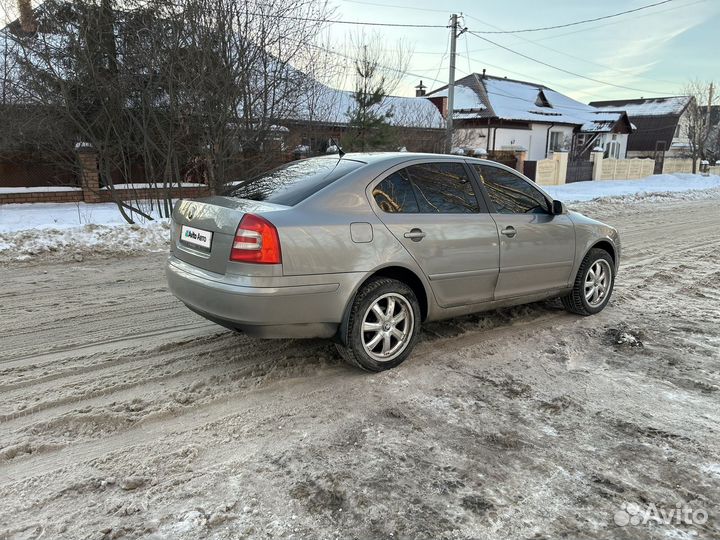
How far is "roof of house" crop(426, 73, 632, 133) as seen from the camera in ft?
108

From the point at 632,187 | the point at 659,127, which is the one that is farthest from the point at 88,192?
the point at 659,127

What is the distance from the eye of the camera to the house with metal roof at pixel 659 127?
53.1 m

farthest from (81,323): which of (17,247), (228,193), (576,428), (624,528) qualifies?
(624,528)

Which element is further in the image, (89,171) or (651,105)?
(651,105)

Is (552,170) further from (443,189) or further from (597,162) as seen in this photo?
(443,189)

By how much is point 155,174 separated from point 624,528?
10.6m

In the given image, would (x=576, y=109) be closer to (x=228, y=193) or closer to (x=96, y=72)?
(x=96, y=72)

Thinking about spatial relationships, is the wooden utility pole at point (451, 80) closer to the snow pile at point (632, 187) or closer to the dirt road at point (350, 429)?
the snow pile at point (632, 187)

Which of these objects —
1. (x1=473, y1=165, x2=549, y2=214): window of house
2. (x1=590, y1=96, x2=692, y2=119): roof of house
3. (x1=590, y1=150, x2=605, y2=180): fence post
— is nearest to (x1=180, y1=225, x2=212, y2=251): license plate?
(x1=473, y1=165, x2=549, y2=214): window of house

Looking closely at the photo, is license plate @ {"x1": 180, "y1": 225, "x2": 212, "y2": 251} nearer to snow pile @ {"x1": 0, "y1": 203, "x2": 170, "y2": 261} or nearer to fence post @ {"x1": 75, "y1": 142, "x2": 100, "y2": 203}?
snow pile @ {"x1": 0, "y1": 203, "x2": 170, "y2": 261}

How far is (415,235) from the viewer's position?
402 cm

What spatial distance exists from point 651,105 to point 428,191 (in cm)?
6456

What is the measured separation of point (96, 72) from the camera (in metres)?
9.58

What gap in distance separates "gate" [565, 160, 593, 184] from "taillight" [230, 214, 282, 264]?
2567 centimetres
